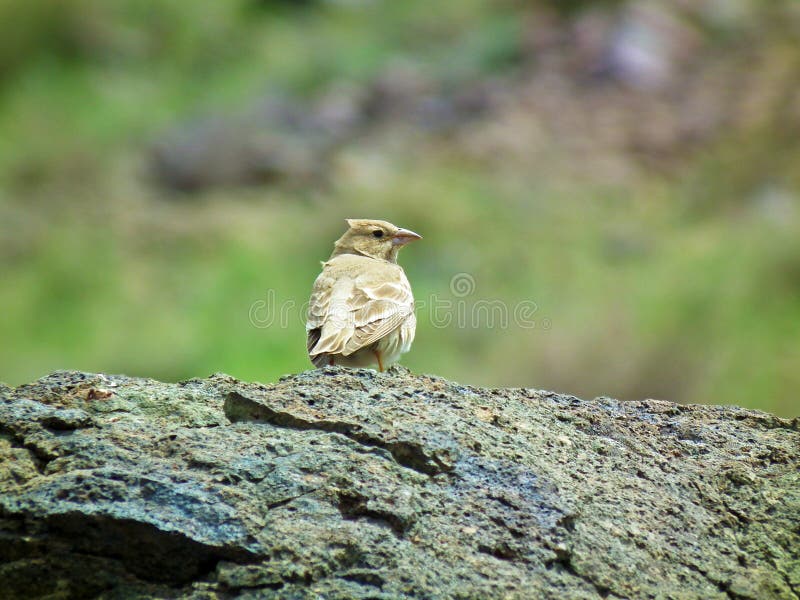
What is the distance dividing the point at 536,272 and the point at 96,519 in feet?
57.0

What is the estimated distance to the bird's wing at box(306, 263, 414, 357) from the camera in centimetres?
718

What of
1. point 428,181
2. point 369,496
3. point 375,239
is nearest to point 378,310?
point 375,239

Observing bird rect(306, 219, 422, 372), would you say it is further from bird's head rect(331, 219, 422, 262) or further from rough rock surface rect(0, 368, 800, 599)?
rough rock surface rect(0, 368, 800, 599)

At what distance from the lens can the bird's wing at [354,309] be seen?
718cm

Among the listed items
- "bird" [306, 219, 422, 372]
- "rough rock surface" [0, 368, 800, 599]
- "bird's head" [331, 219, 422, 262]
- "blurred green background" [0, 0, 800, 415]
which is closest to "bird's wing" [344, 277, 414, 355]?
"bird" [306, 219, 422, 372]

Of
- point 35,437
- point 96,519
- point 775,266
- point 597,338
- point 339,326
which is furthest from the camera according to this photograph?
point 775,266

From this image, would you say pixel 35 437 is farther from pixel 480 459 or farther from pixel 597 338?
pixel 597 338

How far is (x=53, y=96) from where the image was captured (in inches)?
1157

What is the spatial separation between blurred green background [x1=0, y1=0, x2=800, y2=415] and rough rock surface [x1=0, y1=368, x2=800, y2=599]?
37.1ft

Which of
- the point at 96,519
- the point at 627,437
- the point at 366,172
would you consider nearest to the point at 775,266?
the point at 366,172

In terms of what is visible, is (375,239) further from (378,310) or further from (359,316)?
(359,316)

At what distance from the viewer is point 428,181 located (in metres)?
24.9

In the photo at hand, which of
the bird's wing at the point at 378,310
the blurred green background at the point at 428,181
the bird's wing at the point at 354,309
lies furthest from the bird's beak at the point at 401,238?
the blurred green background at the point at 428,181

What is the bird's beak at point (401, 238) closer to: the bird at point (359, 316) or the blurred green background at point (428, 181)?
the bird at point (359, 316)
